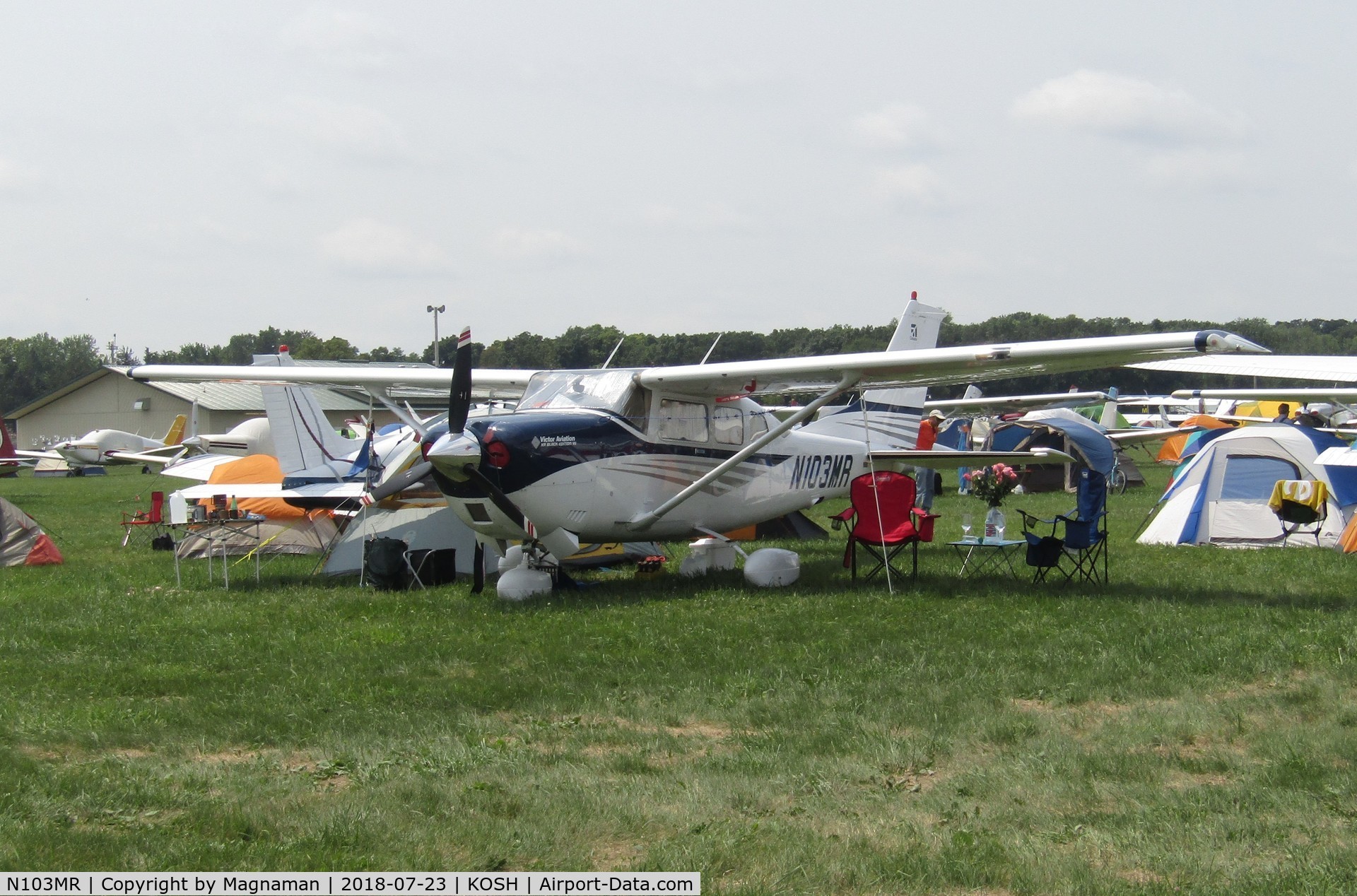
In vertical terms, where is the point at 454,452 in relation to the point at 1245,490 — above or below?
above

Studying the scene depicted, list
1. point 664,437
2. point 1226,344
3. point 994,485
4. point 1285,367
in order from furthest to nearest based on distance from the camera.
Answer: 1. point 1285,367
2. point 994,485
3. point 664,437
4. point 1226,344

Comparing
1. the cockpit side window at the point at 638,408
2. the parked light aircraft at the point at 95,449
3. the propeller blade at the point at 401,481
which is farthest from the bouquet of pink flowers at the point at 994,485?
the parked light aircraft at the point at 95,449

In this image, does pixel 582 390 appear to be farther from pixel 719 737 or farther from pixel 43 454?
pixel 43 454

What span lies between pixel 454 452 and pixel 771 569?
3.45 meters

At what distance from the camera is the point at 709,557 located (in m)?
12.8

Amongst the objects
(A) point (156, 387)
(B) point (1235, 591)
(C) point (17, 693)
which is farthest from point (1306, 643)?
(A) point (156, 387)

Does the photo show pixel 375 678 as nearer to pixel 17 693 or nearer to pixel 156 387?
pixel 17 693

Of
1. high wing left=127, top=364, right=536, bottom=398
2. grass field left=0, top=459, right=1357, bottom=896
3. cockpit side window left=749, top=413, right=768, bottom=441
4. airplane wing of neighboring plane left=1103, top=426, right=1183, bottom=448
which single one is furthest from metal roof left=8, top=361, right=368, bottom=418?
grass field left=0, top=459, right=1357, bottom=896

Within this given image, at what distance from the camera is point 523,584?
1088 cm

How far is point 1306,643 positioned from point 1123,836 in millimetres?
4492

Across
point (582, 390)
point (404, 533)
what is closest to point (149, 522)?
point (404, 533)

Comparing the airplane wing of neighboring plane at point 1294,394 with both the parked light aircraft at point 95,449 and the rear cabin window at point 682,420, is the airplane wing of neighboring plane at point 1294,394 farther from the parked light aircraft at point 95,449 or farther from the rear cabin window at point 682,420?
the parked light aircraft at point 95,449

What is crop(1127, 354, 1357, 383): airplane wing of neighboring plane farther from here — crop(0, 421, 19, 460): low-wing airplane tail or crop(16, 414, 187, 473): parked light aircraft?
crop(16, 414, 187, 473): parked light aircraft

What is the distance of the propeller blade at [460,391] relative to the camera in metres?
10.0
